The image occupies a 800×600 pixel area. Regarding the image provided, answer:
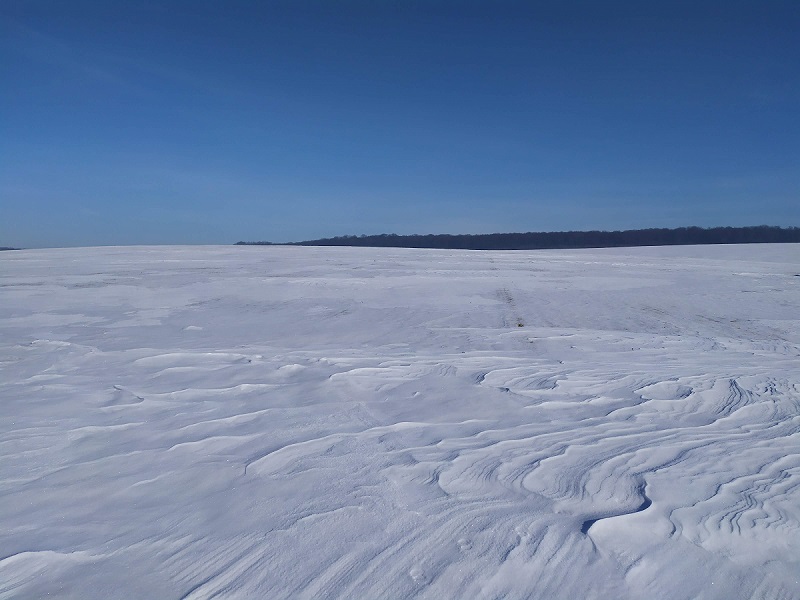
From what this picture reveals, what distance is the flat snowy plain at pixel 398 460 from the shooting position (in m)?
2.21

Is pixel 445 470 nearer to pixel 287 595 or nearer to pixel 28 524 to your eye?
pixel 287 595

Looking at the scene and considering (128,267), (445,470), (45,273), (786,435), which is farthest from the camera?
(128,267)

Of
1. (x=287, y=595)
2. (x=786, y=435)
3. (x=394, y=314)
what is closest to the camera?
(x=287, y=595)

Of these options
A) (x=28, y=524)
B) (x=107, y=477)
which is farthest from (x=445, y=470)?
(x=28, y=524)

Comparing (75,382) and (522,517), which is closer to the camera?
(522,517)

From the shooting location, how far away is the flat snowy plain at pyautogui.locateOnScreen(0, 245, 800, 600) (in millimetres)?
Result: 2213

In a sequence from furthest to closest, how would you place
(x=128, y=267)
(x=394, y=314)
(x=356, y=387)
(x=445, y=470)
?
1. (x=128, y=267)
2. (x=394, y=314)
3. (x=356, y=387)
4. (x=445, y=470)

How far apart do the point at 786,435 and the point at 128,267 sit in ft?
48.1

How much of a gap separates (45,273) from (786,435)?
1413 centimetres

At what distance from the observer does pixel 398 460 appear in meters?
3.20

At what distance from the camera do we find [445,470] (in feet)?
10.0

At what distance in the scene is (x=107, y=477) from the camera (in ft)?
9.79

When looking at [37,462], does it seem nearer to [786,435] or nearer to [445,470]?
[445,470]

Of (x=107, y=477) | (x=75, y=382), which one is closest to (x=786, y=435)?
Answer: (x=107, y=477)
